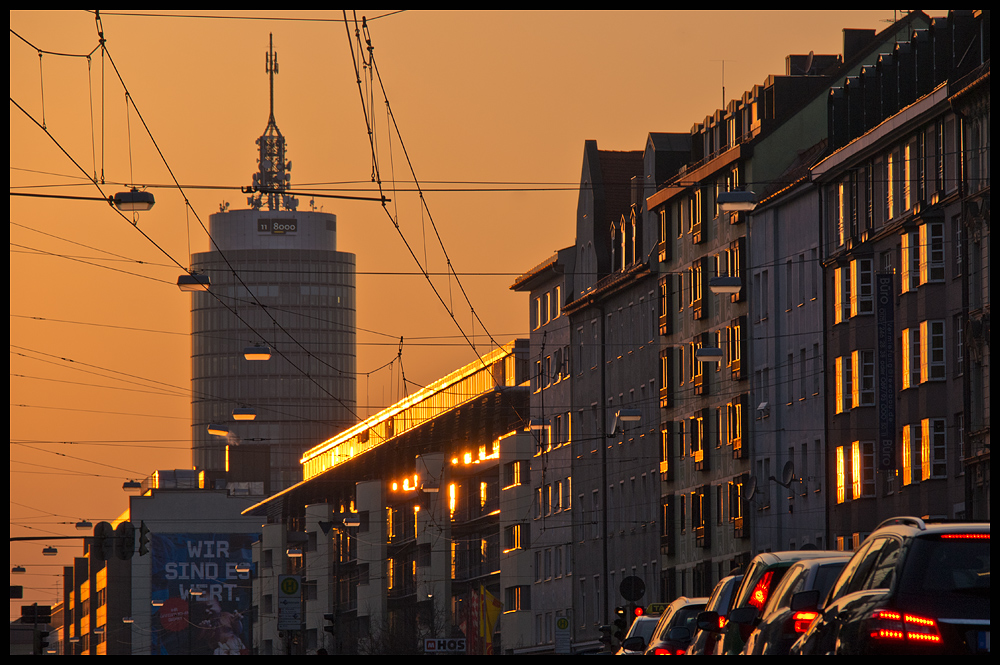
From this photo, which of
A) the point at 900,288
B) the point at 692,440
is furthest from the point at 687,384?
the point at 900,288

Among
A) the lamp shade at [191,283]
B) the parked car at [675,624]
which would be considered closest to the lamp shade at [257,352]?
the lamp shade at [191,283]

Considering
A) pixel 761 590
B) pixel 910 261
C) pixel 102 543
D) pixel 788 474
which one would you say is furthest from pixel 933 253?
pixel 761 590

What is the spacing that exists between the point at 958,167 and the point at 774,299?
18801mm

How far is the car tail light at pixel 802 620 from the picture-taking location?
16.5 metres

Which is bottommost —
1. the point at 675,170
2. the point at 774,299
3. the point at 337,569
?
the point at 337,569

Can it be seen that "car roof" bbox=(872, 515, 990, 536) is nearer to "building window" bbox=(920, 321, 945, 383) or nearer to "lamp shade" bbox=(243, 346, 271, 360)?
"building window" bbox=(920, 321, 945, 383)

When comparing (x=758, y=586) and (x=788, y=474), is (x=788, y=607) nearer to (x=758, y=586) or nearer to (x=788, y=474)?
(x=758, y=586)

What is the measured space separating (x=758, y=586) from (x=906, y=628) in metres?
8.15

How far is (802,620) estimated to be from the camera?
54.6ft

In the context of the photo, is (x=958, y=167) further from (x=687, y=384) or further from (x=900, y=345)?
(x=687, y=384)

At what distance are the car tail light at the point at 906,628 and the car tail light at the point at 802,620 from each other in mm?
3356

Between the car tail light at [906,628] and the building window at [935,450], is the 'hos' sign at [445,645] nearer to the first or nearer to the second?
the building window at [935,450]

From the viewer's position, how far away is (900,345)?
193ft

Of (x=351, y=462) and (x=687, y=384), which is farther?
(x=351, y=462)
